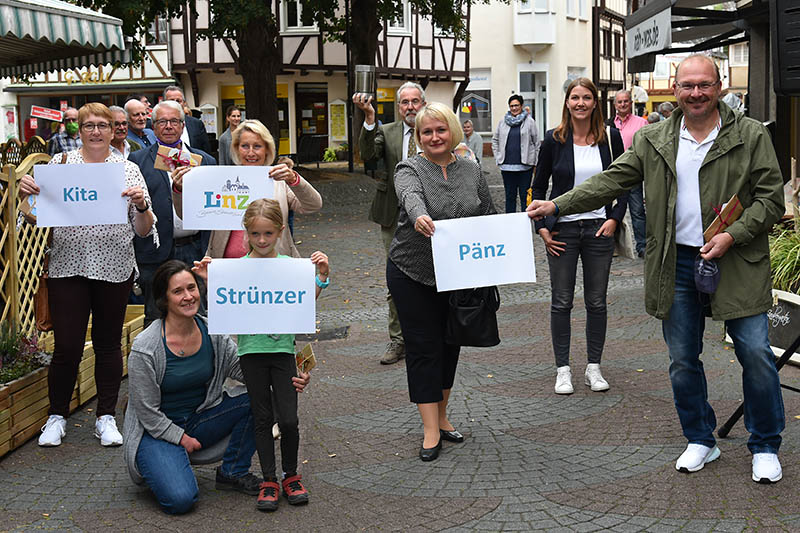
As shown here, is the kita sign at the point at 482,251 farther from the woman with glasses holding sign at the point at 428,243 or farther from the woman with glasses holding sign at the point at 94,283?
the woman with glasses holding sign at the point at 94,283

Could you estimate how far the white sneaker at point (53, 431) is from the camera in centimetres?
598

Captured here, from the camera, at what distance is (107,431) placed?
6.03m

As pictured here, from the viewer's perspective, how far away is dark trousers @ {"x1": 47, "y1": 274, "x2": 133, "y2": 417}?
5996 mm

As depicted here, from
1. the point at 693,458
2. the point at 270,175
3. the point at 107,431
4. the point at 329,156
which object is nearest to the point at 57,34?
the point at 270,175

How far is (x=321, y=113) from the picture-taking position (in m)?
37.4

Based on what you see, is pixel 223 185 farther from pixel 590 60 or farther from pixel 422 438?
pixel 590 60

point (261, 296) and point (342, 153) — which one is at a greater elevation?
point (342, 153)

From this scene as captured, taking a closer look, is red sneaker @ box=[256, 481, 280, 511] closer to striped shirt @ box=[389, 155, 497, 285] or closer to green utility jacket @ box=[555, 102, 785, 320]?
striped shirt @ box=[389, 155, 497, 285]

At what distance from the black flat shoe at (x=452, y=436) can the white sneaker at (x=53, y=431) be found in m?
2.27

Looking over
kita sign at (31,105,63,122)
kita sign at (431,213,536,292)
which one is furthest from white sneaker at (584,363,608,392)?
kita sign at (31,105,63,122)

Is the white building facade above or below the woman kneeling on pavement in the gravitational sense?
above

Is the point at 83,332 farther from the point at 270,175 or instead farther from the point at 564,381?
the point at 564,381

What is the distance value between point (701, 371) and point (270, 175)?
2506 millimetres

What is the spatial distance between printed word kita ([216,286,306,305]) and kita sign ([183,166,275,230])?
748mm
